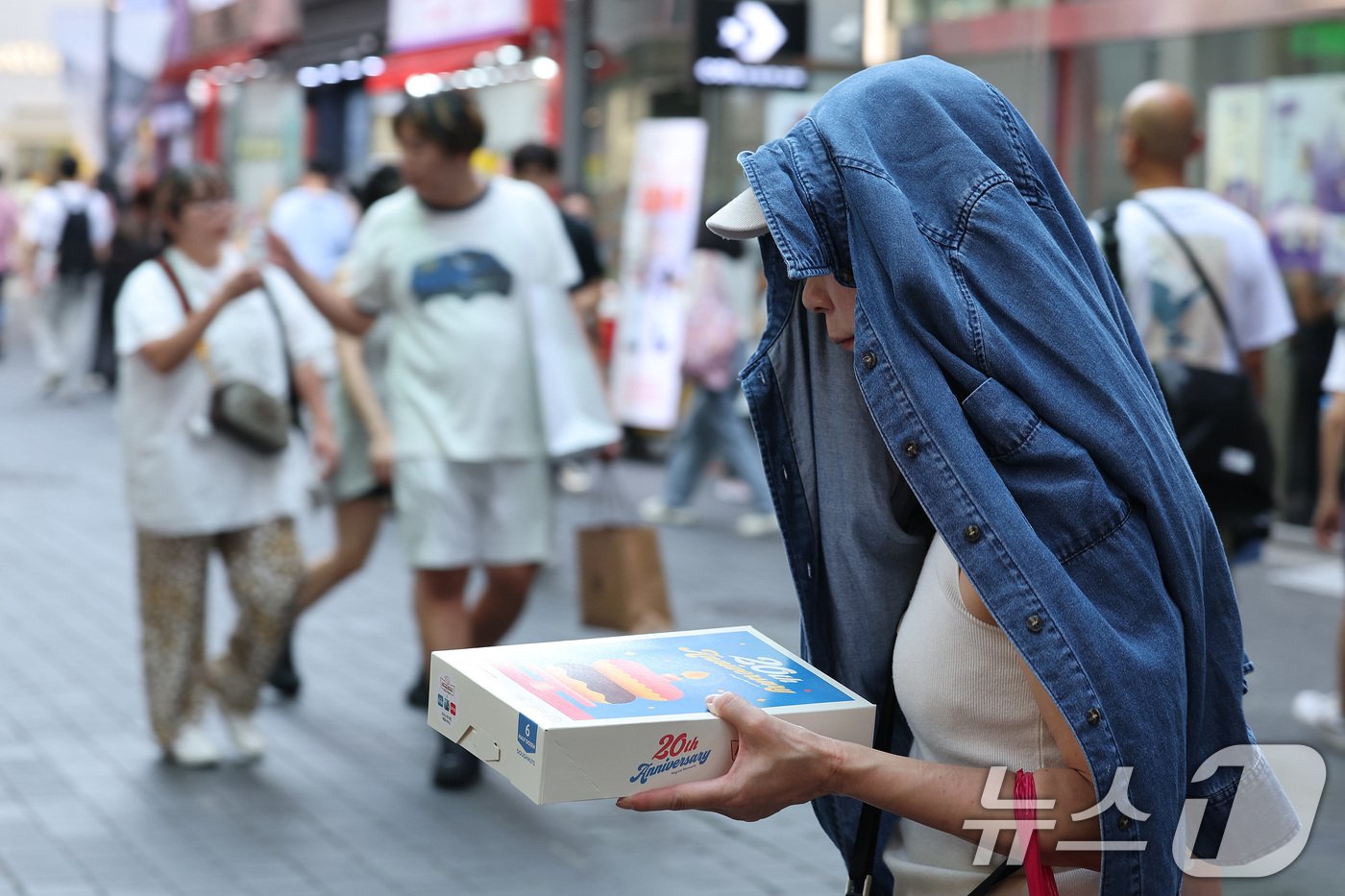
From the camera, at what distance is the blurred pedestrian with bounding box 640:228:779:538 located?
11.0m

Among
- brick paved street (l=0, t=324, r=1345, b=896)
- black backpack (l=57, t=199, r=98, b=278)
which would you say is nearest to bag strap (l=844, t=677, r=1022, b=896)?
brick paved street (l=0, t=324, r=1345, b=896)

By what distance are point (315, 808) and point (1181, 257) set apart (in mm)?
3080

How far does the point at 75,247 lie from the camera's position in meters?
18.5

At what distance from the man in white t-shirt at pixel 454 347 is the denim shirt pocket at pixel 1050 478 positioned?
3.92m

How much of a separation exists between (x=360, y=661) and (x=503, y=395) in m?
2.13

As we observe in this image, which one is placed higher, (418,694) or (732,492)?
(418,694)

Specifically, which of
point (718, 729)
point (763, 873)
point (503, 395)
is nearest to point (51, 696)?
point (503, 395)

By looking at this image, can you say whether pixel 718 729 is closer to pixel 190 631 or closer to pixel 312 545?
pixel 190 631

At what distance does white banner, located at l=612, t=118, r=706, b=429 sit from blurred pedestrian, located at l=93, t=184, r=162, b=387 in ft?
17.2

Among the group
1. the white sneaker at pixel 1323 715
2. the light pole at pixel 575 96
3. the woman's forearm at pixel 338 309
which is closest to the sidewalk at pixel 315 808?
the woman's forearm at pixel 338 309

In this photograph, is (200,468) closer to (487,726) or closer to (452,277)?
(452,277)

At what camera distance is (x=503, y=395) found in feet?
18.7

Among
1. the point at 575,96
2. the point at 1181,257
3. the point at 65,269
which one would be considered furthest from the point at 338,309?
the point at 65,269

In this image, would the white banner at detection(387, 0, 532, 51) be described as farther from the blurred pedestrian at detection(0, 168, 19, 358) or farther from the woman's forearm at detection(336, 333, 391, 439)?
the woman's forearm at detection(336, 333, 391, 439)
